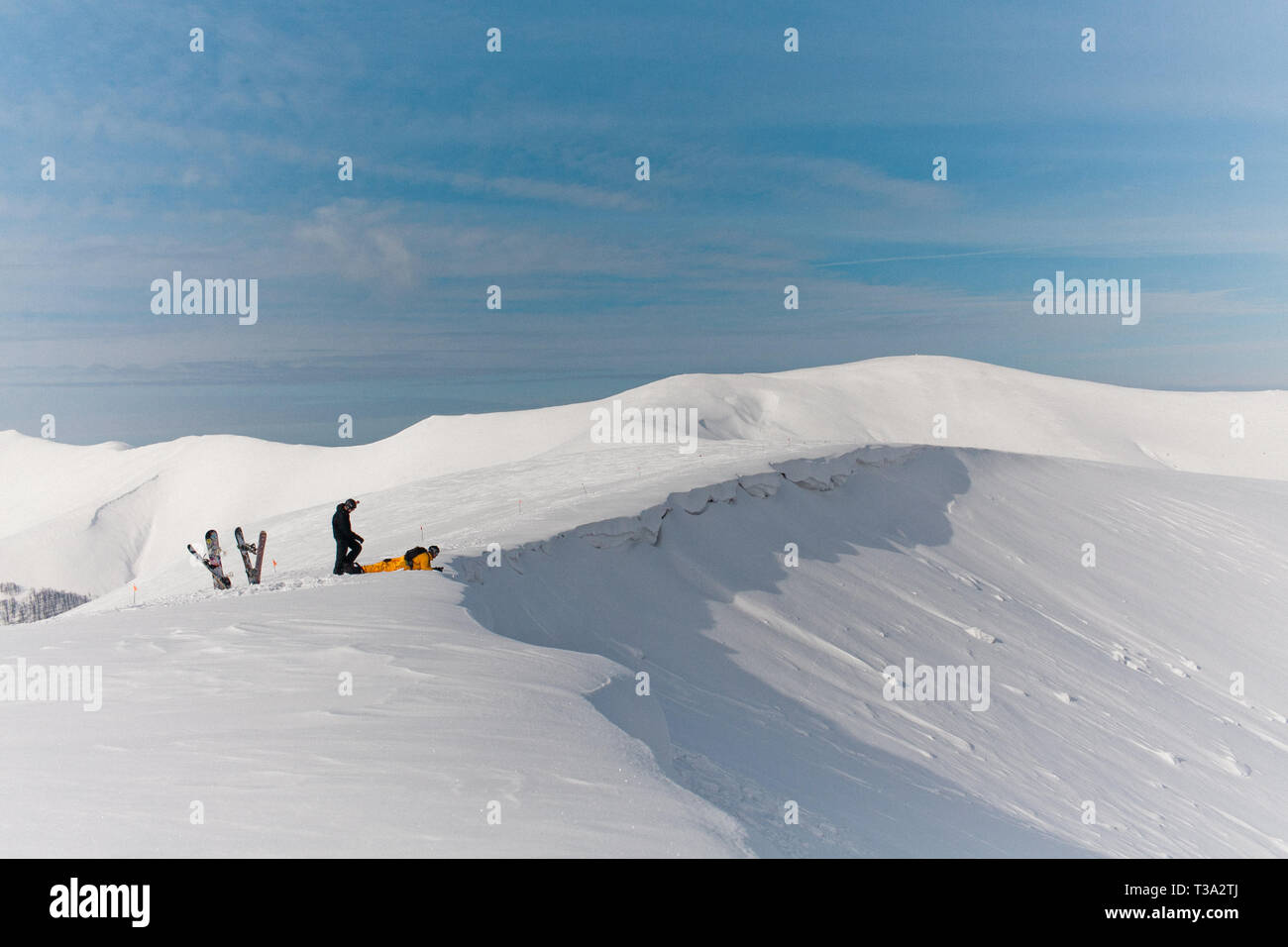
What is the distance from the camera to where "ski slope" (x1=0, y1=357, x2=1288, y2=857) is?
3992 mm

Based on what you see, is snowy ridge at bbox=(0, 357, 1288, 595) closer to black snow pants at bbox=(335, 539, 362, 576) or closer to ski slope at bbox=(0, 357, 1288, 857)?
ski slope at bbox=(0, 357, 1288, 857)

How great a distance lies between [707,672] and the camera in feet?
30.4

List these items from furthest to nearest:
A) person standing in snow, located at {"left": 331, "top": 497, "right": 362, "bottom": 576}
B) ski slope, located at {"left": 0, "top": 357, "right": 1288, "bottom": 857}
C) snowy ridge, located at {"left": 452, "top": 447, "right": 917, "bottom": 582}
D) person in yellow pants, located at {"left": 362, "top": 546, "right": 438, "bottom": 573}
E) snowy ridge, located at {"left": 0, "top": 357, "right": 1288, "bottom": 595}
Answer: snowy ridge, located at {"left": 0, "top": 357, "right": 1288, "bottom": 595}, person standing in snow, located at {"left": 331, "top": 497, "right": 362, "bottom": 576}, snowy ridge, located at {"left": 452, "top": 447, "right": 917, "bottom": 582}, person in yellow pants, located at {"left": 362, "top": 546, "right": 438, "bottom": 573}, ski slope, located at {"left": 0, "top": 357, "right": 1288, "bottom": 857}

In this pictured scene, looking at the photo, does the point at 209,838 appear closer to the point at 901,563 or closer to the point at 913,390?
the point at 901,563

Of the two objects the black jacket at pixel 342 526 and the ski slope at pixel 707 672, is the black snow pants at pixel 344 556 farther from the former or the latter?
the ski slope at pixel 707 672

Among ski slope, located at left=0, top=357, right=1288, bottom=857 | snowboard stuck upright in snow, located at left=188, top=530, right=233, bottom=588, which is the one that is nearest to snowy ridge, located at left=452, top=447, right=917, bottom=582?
ski slope, located at left=0, top=357, right=1288, bottom=857

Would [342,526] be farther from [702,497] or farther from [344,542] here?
[702,497]

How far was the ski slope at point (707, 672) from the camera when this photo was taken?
3.99m

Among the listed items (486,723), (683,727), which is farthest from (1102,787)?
(486,723)

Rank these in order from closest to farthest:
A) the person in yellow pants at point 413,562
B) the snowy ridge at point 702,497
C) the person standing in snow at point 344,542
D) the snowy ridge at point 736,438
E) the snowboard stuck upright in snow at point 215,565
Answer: the person in yellow pants at point 413,562 < the snowy ridge at point 702,497 < the person standing in snow at point 344,542 < the snowboard stuck upright in snow at point 215,565 < the snowy ridge at point 736,438

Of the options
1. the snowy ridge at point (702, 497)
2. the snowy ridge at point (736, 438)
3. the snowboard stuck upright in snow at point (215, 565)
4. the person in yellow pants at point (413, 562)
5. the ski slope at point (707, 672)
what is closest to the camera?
the ski slope at point (707, 672)

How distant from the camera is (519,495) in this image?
683 inches

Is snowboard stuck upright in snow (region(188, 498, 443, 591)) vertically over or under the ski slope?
over

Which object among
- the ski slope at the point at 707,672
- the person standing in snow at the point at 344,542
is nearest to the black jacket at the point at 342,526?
the person standing in snow at the point at 344,542
